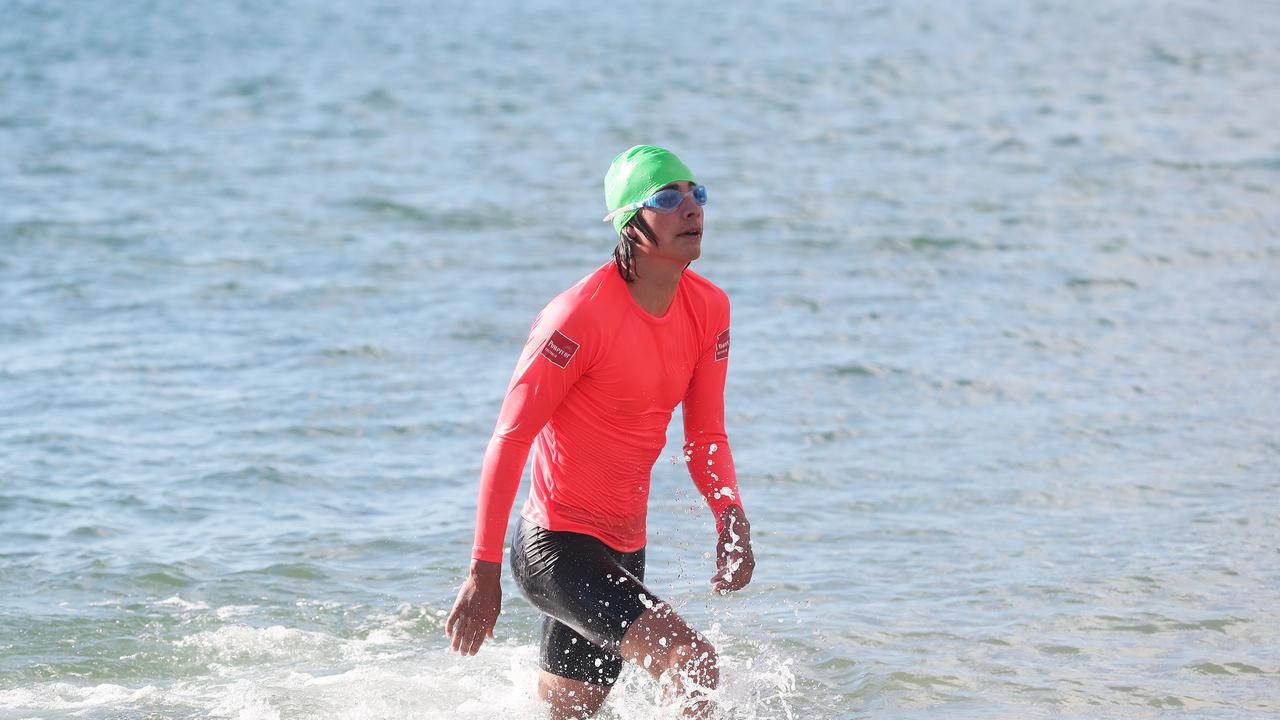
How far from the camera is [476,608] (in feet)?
16.1

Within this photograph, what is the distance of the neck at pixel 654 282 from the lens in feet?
16.5

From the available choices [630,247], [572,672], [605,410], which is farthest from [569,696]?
[630,247]

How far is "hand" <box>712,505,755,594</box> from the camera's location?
521 cm

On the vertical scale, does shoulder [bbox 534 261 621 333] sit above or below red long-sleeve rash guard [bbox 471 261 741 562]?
above

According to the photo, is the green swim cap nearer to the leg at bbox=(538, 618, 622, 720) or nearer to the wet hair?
the wet hair

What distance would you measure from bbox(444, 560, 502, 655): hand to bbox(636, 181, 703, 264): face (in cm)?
109

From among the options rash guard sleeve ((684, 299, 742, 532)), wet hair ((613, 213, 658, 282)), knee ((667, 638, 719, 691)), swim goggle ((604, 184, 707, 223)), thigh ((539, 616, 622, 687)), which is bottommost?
thigh ((539, 616, 622, 687))

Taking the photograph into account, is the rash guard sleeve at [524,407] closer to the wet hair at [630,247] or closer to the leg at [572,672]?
the wet hair at [630,247]

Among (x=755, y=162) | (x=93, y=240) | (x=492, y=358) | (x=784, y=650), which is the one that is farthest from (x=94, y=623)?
(x=755, y=162)

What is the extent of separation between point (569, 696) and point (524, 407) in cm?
121

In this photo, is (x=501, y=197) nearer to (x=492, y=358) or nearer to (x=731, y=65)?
(x=492, y=358)

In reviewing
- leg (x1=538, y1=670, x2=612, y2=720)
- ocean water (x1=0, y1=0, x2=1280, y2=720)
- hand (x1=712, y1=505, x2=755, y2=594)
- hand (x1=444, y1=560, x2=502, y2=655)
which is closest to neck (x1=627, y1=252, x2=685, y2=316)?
hand (x1=712, y1=505, x2=755, y2=594)

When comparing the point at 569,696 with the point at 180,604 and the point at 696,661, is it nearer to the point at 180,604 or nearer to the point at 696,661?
the point at 696,661

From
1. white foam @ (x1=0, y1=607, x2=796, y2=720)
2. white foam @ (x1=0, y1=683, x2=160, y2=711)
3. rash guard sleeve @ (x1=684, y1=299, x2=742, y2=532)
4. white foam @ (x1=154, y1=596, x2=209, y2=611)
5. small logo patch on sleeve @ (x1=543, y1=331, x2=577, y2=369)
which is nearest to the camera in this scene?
small logo patch on sleeve @ (x1=543, y1=331, x2=577, y2=369)
